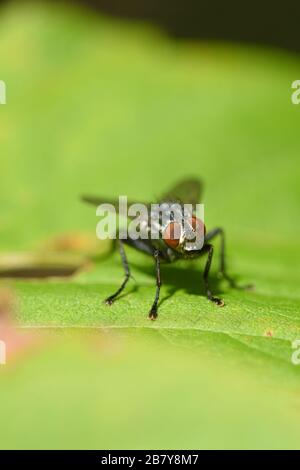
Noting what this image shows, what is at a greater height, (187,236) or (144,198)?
(144,198)

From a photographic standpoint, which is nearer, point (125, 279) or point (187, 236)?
point (187, 236)

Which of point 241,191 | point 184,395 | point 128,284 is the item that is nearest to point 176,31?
point 241,191

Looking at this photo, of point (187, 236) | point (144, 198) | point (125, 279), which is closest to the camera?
point (187, 236)

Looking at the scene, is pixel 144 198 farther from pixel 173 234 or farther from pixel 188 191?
pixel 173 234

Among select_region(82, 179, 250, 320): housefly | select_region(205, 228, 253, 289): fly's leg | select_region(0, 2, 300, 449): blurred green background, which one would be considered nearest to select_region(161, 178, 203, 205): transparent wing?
A: select_region(82, 179, 250, 320): housefly

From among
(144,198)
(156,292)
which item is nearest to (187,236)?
(156,292)

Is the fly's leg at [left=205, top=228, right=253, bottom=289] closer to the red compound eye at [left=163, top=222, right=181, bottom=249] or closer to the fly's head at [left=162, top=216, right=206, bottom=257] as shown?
the fly's head at [left=162, top=216, right=206, bottom=257]
